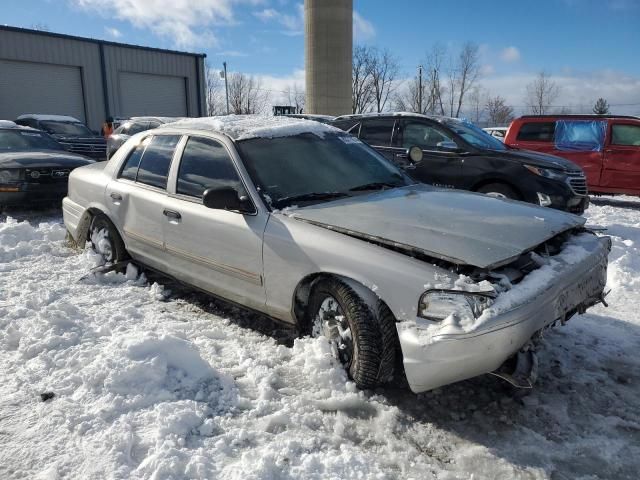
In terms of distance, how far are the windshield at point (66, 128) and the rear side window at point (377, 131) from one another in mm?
10729

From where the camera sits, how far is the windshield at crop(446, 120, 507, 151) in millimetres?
7773

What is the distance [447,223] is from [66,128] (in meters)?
15.4

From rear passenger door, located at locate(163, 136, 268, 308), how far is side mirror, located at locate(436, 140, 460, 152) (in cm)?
452

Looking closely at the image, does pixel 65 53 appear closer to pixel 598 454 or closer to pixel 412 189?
pixel 412 189

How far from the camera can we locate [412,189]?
4.06 metres

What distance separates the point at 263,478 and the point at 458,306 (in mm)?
1203

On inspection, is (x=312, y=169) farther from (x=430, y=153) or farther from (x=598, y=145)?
(x=598, y=145)

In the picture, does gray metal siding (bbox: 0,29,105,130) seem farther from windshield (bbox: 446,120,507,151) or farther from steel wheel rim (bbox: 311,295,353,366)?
steel wheel rim (bbox: 311,295,353,366)

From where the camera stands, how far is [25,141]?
9.27 metres

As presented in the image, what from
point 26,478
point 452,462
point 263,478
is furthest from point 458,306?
point 26,478

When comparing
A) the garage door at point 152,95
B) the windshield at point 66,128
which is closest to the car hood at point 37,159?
the windshield at point 66,128

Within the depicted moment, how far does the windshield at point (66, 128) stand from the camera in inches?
608

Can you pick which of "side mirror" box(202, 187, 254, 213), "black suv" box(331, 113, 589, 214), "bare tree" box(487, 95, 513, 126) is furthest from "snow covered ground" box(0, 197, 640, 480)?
"bare tree" box(487, 95, 513, 126)

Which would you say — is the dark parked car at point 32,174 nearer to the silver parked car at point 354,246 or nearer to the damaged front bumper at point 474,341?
the silver parked car at point 354,246
